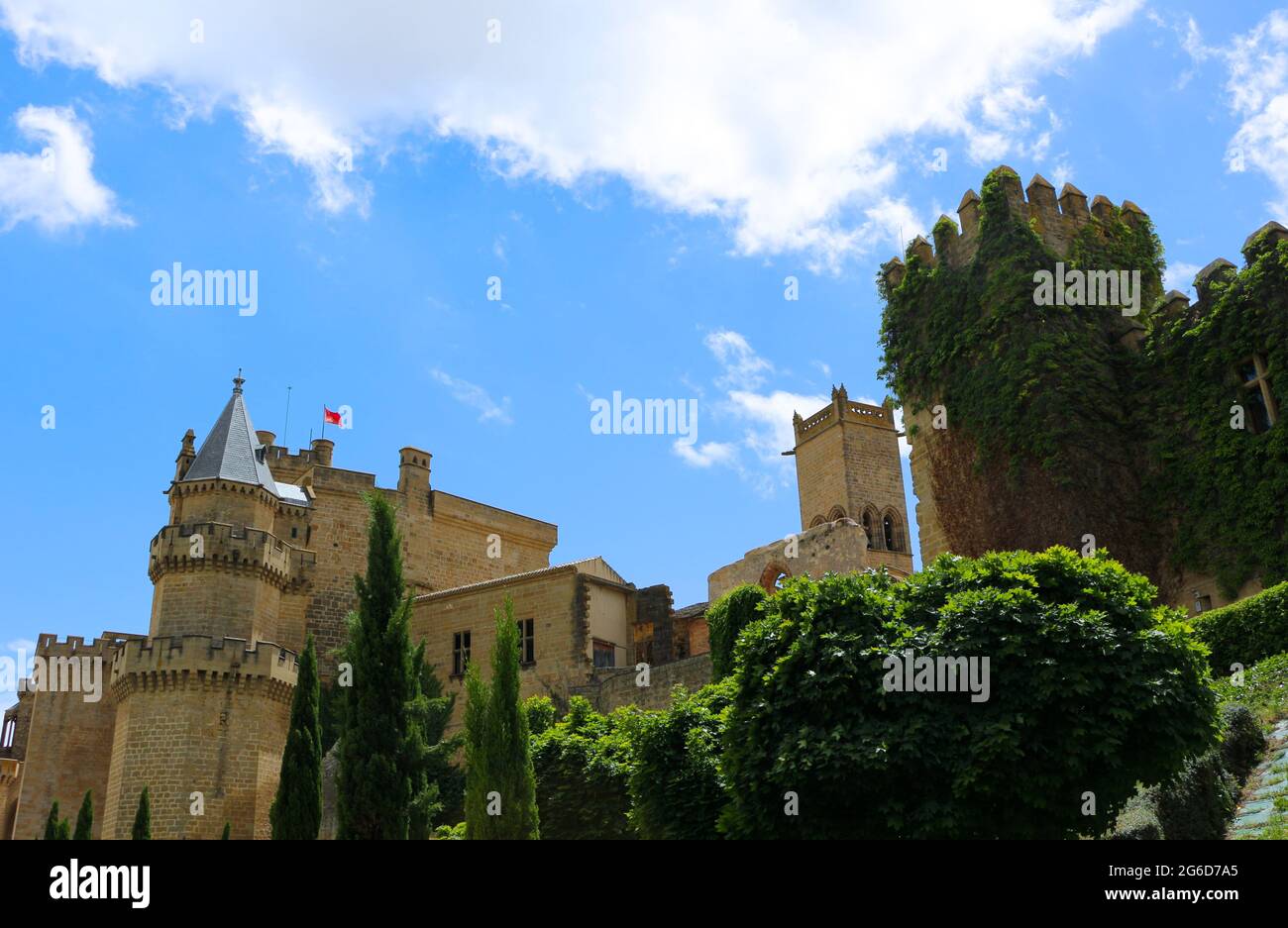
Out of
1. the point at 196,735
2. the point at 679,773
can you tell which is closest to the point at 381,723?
the point at 679,773

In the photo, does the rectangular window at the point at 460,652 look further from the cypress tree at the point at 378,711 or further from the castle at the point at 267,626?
the cypress tree at the point at 378,711

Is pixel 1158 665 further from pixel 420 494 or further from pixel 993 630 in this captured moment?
pixel 420 494

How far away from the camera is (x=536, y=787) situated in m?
25.4

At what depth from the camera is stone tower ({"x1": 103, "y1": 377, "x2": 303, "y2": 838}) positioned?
33.8 metres

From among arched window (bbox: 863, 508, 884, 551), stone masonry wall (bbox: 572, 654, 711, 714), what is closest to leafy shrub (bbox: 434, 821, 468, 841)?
stone masonry wall (bbox: 572, 654, 711, 714)

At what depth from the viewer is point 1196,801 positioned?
1372cm

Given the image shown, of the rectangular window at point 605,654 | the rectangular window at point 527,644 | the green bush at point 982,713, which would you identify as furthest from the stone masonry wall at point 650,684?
the green bush at point 982,713

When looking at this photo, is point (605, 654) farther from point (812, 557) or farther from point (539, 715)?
point (812, 557)

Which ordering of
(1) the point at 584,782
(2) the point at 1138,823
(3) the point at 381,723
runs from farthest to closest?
(1) the point at 584,782 → (3) the point at 381,723 → (2) the point at 1138,823

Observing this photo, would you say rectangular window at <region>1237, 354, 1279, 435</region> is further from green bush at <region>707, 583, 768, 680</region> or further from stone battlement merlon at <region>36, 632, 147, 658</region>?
stone battlement merlon at <region>36, 632, 147, 658</region>

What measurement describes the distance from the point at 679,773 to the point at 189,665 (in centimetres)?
2150
